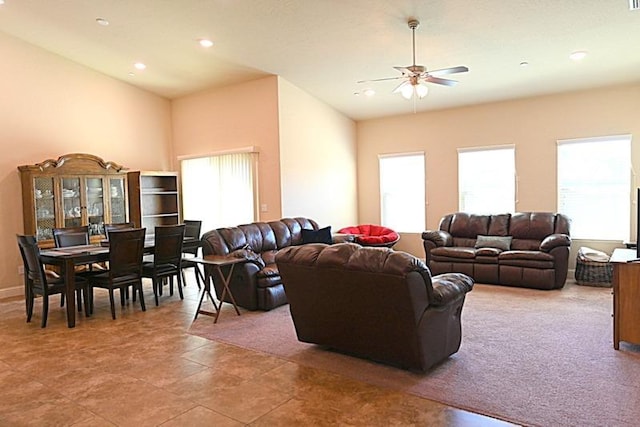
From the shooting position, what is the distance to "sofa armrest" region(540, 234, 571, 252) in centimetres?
596

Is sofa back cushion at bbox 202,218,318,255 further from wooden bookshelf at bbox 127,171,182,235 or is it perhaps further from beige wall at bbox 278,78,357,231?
wooden bookshelf at bbox 127,171,182,235

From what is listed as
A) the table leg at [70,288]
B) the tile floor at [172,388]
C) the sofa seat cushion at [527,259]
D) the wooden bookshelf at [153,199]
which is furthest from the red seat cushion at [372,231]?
the table leg at [70,288]

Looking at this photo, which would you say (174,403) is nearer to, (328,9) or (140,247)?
(140,247)

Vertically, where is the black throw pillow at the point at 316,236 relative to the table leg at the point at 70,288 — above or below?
above

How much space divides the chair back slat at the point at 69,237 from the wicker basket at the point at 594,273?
6.72m

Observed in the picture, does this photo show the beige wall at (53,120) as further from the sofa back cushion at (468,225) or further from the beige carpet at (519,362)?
the sofa back cushion at (468,225)

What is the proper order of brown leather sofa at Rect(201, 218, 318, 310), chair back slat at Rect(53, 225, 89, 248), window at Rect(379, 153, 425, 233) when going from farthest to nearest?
window at Rect(379, 153, 425, 233) → chair back slat at Rect(53, 225, 89, 248) → brown leather sofa at Rect(201, 218, 318, 310)

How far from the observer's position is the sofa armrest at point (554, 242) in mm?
5961

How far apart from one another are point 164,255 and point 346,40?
3442mm

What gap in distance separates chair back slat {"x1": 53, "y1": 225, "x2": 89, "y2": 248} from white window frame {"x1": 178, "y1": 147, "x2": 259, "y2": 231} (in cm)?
236

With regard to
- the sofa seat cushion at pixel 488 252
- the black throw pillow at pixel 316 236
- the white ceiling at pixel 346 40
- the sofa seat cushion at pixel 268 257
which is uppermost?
the white ceiling at pixel 346 40

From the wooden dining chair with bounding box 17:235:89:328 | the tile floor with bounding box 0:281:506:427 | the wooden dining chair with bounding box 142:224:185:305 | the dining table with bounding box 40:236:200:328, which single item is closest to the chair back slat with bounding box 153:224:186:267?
the wooden dining chair with bounding box 142:224:185:305

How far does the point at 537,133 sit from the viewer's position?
702cm

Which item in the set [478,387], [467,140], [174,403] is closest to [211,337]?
[174,403]
